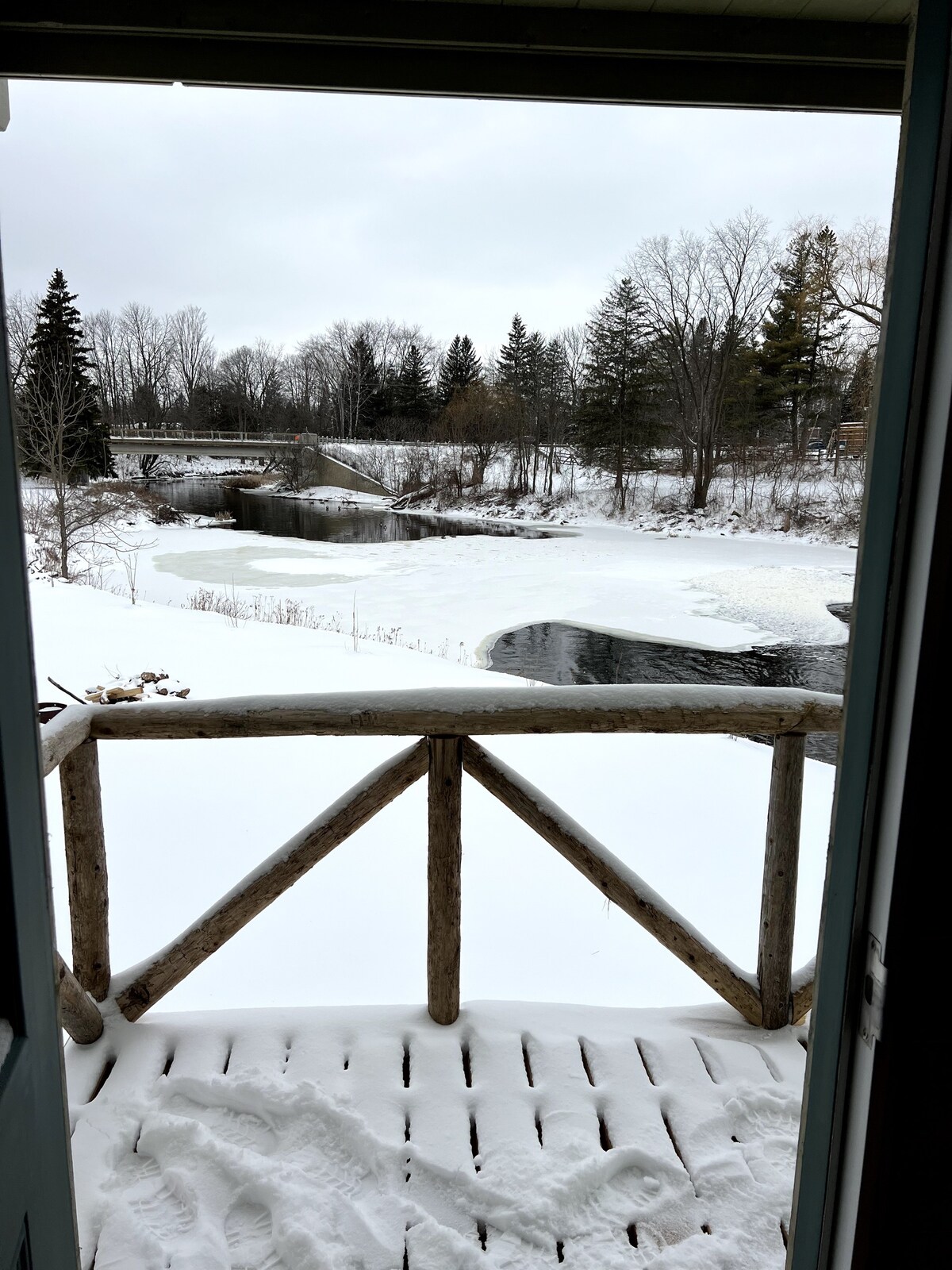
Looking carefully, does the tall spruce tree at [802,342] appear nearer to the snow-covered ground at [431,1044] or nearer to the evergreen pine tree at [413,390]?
the evergreen pine tree at [413,390]

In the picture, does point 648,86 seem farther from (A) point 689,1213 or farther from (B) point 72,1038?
(B) point 72,1038

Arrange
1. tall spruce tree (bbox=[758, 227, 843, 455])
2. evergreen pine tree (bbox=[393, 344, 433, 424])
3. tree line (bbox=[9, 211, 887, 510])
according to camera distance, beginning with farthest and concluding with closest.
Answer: evergreen pine tree (bbox=[393, 344, 433, 424]) → tall spruce tree (bbox=[758, 227, 843, 455]) → tree line (bbox=[9, 211, 887, 510])

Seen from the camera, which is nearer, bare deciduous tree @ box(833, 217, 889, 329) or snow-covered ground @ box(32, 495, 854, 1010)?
snow-covered ground @ box(32, 495, 854, 1010)

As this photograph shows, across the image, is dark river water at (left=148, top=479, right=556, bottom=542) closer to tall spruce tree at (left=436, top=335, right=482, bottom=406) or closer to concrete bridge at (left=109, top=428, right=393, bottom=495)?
concrete bridge at (left=109, top=428, right=393, bottom=495)

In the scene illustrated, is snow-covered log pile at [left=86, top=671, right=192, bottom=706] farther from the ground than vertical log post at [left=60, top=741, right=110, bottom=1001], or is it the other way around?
vertical log post at [left=60, top=741, right=110, bottom=1001]

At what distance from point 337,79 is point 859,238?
2118 centimetres

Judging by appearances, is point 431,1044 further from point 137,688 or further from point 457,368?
point 457,368

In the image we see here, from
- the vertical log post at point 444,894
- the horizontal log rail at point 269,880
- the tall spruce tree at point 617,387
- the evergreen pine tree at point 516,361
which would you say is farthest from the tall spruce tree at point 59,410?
the evergreen pine tree at point 516,361

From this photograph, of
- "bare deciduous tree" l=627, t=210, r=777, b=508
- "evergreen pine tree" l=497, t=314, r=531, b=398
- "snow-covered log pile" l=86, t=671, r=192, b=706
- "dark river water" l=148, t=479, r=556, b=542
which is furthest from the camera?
"evergreen pine tree" l=497, t=314, r=531, b=398

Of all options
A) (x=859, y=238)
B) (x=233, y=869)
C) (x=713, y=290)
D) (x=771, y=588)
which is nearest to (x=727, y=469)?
(x=713, y=290)

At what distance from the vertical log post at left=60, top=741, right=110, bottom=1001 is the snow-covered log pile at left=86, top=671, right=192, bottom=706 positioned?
13.6 feet

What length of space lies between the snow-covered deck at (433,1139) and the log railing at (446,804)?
12cm

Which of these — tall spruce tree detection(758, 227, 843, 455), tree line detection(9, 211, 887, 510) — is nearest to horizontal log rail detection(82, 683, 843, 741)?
tree line detection(9, 211, 887, 510)

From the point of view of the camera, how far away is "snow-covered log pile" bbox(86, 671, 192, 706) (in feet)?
18.7
